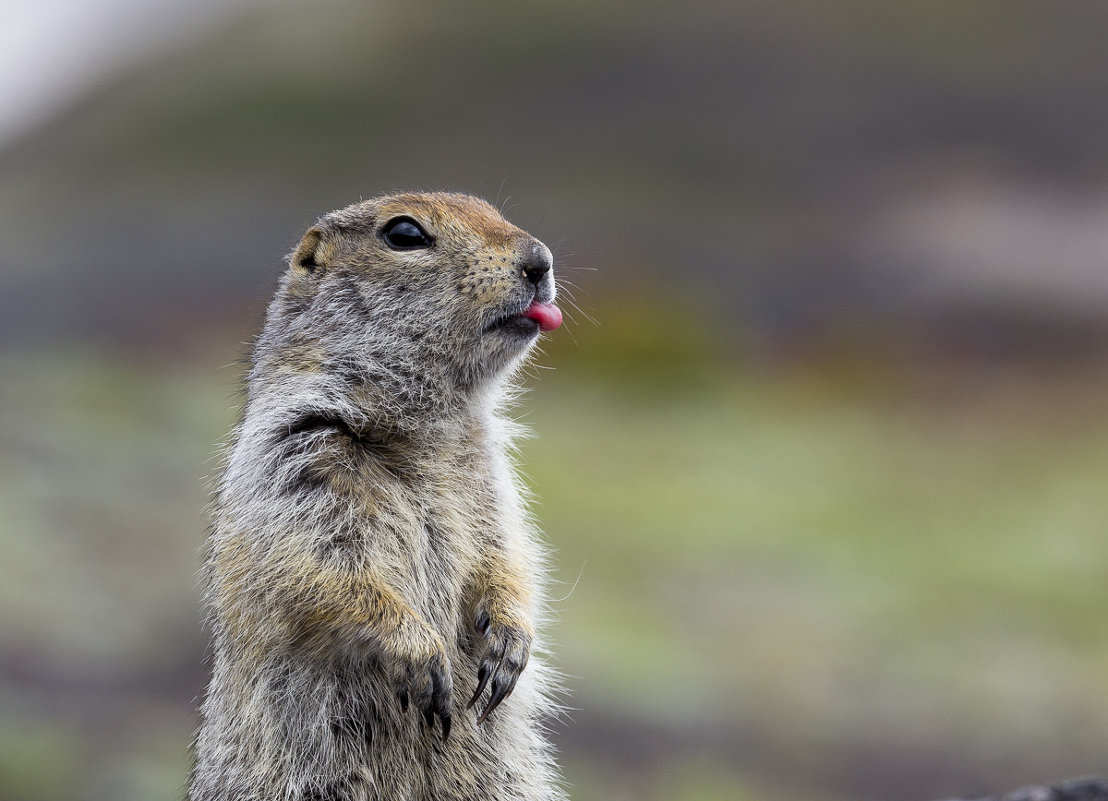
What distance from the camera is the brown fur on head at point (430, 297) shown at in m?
4.27

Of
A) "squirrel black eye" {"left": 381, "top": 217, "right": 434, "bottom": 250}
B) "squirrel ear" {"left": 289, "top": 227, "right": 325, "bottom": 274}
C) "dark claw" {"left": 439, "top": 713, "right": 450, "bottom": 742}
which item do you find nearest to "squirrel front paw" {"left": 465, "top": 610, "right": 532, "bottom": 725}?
"dark claw" {"left": 439, "top": 713, "right": 450, "bottom": 742}

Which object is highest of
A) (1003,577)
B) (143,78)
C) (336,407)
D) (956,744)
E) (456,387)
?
(143,78)

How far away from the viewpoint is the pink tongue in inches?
166

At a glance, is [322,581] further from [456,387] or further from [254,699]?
[456,387]

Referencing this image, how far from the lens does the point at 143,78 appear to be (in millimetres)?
28312

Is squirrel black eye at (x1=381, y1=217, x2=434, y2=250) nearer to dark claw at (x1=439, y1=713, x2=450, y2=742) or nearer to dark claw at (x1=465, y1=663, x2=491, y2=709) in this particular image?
dark claw at (x1=465, y1=663, x2=491, y2=709)

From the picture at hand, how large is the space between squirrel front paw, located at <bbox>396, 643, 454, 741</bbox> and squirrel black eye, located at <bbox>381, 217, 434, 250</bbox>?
154 cm

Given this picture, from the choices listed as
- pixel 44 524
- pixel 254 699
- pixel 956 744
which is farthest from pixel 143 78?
pixel 254 699

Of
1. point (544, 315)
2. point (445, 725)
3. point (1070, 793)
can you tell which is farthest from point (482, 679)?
point (1070, 793)

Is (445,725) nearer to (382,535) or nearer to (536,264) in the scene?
(382,535)

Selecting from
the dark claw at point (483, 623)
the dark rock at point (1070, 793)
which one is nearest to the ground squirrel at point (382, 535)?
the dark claw at point (483, 623)

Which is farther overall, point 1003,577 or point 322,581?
point 1003,577

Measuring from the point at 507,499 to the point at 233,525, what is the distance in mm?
1055

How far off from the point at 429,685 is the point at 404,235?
5.64ft
